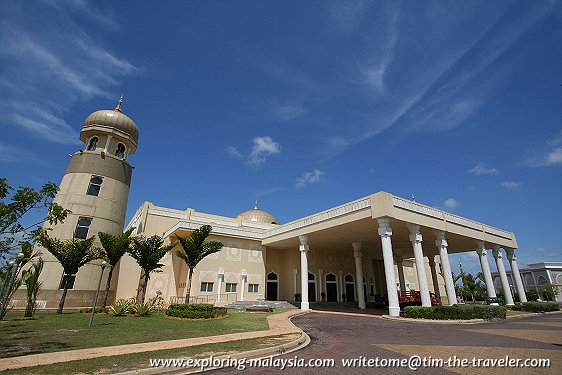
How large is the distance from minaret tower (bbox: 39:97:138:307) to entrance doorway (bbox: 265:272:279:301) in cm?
1632

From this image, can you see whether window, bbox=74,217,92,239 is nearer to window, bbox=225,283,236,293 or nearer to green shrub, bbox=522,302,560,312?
window, bbox=225,283,236,293

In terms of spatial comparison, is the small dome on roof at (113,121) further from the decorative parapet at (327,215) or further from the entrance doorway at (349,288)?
the entrance doorway at (349,288)

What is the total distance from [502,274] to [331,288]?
18148 millimetres

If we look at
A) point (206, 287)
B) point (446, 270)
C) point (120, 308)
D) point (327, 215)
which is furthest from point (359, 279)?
point (120, 308)

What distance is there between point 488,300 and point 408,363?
899 inches

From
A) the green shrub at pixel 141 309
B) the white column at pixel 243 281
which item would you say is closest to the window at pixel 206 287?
the white column at pixel 243 281

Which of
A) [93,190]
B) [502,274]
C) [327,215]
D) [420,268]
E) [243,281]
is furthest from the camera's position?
[502,274]

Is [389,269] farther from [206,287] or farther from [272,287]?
[206,287]

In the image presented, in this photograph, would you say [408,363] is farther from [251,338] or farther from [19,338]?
[19,338]

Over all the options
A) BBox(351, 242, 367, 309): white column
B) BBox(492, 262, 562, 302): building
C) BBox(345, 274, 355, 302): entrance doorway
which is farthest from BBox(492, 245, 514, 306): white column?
BBox(492, 262, 562, 302): building

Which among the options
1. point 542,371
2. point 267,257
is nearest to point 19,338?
point 542,371

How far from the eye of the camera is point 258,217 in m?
41.2

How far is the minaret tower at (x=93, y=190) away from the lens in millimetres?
23683

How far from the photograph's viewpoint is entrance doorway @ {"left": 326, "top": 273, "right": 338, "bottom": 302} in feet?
112
